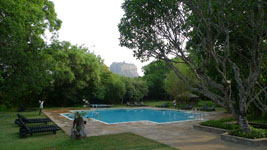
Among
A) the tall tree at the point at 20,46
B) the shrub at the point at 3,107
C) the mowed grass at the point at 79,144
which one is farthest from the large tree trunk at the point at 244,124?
the shrub at the point at 3,107

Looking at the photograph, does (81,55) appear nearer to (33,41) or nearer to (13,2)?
(33,41)

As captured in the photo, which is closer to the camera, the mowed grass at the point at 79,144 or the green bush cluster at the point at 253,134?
the mowed grass at the point at 79,144

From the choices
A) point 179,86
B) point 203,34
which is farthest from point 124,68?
point 203,34

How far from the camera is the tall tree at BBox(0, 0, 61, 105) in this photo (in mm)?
10953

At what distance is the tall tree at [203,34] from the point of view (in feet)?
21.8

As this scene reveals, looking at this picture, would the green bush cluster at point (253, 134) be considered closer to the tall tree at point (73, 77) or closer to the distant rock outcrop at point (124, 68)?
the tall tree at point (73, 77)

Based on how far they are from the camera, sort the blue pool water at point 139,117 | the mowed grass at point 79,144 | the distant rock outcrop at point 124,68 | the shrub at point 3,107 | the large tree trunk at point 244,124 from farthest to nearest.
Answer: the distant rock outcrop at point 124,68 → the shrub at point 3,107 → the blue pool water at point 139,117 → the large tree trunk at point 244,124 → the mowed grass at point 79,144

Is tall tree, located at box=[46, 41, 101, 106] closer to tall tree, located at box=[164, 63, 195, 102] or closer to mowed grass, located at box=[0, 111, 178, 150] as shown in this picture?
tall tree, located at box=[164, 63, 195, 102]

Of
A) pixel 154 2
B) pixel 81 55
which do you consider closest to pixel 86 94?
pixel 81 55

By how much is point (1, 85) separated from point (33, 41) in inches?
148

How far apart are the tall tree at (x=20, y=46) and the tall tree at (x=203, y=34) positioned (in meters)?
6.80

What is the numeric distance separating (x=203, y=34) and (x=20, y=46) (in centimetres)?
1038

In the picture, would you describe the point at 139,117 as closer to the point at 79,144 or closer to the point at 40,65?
the point at 40,65

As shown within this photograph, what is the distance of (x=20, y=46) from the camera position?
36.3 feet
